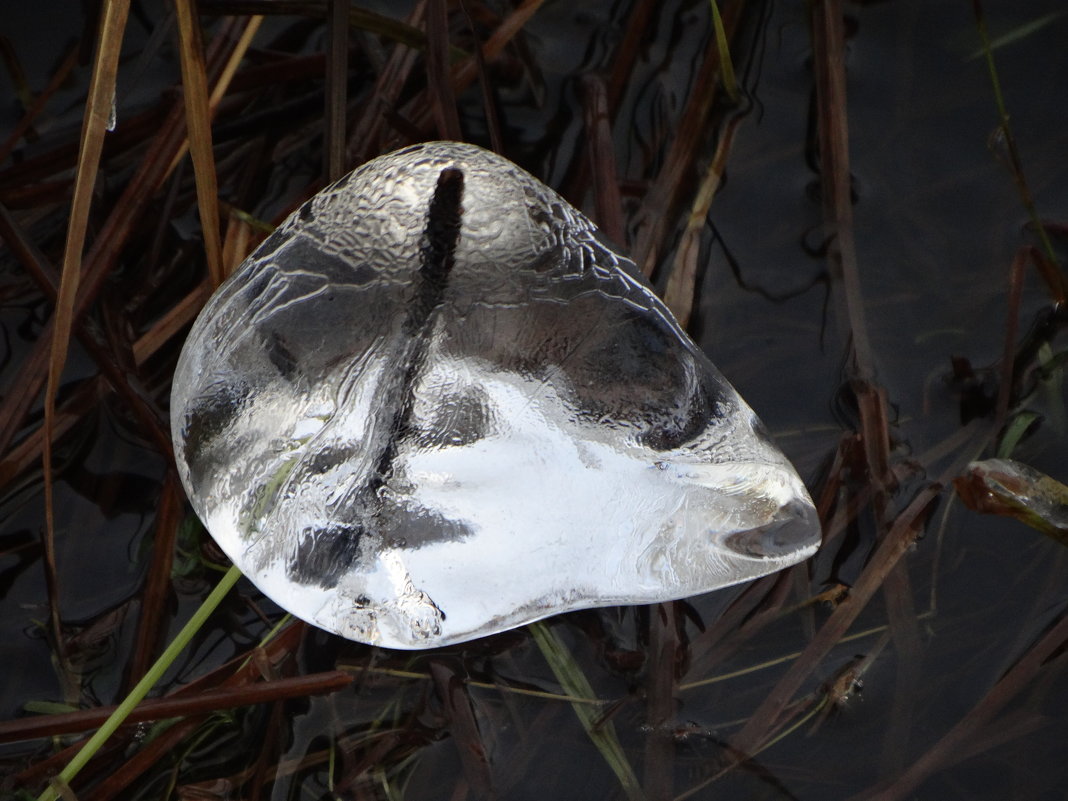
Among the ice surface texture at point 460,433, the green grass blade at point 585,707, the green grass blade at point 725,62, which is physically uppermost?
the green grass blade at point 725,62

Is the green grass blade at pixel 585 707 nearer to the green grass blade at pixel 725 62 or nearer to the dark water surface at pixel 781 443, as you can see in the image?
the dark water surface at pixel 781 443

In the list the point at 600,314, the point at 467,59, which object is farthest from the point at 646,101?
the point at 600,314

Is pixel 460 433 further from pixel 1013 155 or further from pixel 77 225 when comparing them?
pixel 1013 155

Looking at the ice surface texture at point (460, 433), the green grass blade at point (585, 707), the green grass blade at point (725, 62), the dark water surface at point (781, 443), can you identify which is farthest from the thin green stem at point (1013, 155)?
the green grass blade at point (585, 707)

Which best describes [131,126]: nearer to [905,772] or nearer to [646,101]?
[646,101]

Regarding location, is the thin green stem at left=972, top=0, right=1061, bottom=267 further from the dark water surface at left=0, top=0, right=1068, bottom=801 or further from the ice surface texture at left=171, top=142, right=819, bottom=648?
the ice surface texture at left=171, top=142, right=819, bottom=648

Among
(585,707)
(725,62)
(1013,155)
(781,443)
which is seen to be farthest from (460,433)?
(1013,155)
